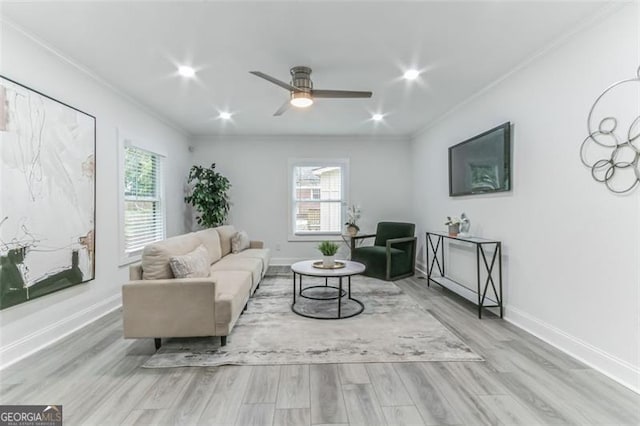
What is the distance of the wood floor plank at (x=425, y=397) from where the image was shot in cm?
173

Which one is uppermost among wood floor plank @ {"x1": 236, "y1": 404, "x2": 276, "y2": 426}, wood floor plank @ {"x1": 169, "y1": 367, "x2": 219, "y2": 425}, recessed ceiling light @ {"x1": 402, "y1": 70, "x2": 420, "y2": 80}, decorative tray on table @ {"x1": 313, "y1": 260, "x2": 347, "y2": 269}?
recessed ceiling light @ {"x1": 402, "y1": 70, "x2": 420, "y2": 80}

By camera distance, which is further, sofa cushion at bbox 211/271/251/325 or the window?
the window

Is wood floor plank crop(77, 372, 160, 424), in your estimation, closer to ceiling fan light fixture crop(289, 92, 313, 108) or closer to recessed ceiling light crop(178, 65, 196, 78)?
ceiling fan light fixture crop(289, 92, 313, 108)

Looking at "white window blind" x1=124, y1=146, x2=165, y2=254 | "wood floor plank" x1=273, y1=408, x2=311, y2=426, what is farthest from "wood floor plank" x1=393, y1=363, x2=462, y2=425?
"white window blind" x1=124, y1=146, x2=165, y2=254

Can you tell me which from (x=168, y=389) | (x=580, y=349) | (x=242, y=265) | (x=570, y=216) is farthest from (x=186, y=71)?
(x=580, y=349)

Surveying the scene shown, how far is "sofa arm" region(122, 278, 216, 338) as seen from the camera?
2.46 metres

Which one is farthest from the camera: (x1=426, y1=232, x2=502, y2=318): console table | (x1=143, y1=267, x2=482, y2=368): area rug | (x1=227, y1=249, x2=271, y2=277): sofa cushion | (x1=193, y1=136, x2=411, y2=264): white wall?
(x1=193, y1=136, x2=411, y2=264): white wall

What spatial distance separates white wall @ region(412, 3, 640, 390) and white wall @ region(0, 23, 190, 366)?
421 cm

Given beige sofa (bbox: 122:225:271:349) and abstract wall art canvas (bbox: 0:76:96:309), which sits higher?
abstract wall art canvas (bbox: 0:76:96:309)

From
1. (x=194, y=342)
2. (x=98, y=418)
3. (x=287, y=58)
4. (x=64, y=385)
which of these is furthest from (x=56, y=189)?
(x=287, y=58)

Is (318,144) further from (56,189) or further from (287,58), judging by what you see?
(56,189)

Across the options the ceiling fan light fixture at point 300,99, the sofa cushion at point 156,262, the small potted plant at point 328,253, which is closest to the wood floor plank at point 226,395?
the sofa cushion at point 156,262

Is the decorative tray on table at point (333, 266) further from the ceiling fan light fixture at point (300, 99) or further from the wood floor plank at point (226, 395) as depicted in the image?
the ceiling fan light fixture at point (300, 99)

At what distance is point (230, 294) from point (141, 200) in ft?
8.08
